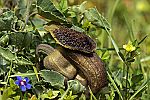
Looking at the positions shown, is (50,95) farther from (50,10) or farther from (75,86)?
(50,10)

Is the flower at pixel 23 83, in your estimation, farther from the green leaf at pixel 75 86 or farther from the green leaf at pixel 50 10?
the green leaf at pixel 50 10

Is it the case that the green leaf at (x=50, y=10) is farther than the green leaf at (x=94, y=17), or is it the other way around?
the green leaf at (x=94, y=17)

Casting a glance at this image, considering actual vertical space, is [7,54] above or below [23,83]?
above

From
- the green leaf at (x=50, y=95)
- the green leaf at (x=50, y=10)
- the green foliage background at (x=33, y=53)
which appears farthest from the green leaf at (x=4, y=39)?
the green leaf at (x=50, y=95)

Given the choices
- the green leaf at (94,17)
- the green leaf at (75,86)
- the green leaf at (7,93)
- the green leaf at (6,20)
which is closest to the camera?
the green leaf at (7,93)

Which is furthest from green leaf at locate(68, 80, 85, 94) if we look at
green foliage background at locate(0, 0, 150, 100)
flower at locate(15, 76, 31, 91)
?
flower at locate(15, 76, 31, 91)

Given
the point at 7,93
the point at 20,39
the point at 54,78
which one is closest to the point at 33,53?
the point at 20,39

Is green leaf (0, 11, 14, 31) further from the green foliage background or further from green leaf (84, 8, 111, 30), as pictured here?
green leaf (84, 8, 111, 30)
